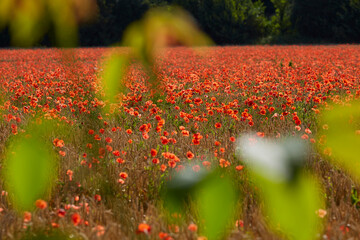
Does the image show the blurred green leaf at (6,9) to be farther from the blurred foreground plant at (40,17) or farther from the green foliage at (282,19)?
the green foliage at (282,19)

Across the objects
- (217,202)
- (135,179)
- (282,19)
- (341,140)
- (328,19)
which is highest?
(282,19)

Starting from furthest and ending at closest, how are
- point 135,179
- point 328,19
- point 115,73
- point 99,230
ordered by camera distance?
point 328,19
point 135,179
point 99,230
point 115,73

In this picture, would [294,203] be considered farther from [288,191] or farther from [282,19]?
[282,19]

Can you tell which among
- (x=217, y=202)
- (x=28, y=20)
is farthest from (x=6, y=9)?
(x=217, y=202)

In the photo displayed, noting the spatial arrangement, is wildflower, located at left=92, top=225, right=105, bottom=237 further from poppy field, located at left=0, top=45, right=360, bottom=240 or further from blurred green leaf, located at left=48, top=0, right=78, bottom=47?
blurred green leaf, located at left=48, top=0, right=78, bottom=47

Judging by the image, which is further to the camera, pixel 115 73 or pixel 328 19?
pixel 328 19

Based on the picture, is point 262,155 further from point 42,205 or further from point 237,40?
point 237,40

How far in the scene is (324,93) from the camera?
484 centimetres

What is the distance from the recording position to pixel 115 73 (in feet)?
2.21

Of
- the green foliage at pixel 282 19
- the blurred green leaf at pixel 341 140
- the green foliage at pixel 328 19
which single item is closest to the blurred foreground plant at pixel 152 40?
the blurred green leaf at pixel 341 140

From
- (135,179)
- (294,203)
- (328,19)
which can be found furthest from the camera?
(328,19)

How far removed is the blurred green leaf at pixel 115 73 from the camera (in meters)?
0.67

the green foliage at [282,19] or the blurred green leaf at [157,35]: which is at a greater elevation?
the green foliage at [282,19]

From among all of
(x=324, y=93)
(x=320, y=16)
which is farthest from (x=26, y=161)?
(x=320, y=16)
